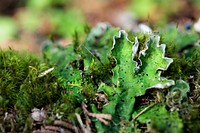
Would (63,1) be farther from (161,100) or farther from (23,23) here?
(161,100)

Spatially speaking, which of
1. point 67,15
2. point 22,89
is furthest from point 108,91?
point 67,15

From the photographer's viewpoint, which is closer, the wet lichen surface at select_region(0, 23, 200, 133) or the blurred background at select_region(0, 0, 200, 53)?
the wet lichen surface at select_region(0, 23, 200, 133)

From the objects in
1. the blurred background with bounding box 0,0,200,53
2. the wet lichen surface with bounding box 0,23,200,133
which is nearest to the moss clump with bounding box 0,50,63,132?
the wet lichen surface with bounding box 0,23,200,133

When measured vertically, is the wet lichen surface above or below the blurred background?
below

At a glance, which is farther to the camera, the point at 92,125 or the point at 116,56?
the point at 116,56

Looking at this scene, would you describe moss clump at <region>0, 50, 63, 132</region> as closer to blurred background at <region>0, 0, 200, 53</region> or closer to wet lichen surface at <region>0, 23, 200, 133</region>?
wet lichen surface at <region>0, 23, 200, 133</region>

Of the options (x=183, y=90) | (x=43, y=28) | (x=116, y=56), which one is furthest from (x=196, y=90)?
(x=43, y=28)
